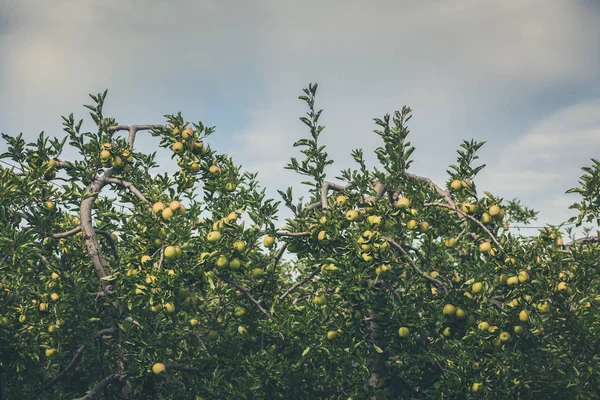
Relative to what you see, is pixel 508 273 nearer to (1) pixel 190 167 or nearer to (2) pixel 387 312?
(2) pixel 387 312

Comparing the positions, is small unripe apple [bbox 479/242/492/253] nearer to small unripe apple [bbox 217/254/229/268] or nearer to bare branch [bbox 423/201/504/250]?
bare branch [bbox 423/201/504/250]

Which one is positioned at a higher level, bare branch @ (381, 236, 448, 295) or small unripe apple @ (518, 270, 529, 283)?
bare branch @ (381, 236, 448, 295)

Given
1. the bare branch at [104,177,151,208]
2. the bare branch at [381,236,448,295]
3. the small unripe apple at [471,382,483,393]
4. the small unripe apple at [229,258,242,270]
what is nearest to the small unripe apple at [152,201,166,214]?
the bare branch at [104,177,151,208]

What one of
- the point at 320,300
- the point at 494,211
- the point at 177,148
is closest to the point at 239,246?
the point at 320,300

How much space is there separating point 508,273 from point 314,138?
2301mm

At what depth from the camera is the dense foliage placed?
540 cm

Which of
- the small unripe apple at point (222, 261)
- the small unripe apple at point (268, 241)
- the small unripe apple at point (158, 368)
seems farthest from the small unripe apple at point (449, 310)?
the small unripe apple at point (158, 368)

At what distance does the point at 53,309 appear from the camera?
622 cm

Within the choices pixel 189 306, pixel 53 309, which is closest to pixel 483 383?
pixel 189 306

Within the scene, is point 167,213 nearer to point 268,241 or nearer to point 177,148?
point 268,241

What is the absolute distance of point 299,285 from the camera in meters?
5.85

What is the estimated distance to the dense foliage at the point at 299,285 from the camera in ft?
17.7

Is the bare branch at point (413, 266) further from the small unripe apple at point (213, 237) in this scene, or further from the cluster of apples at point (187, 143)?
the cluster of apples at point (187, 143)

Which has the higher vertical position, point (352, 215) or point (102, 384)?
point (352, 215)
